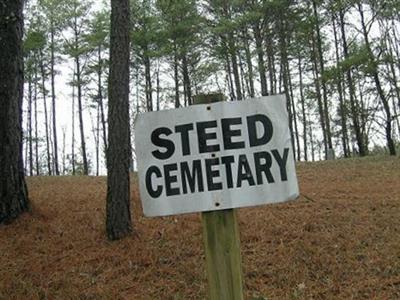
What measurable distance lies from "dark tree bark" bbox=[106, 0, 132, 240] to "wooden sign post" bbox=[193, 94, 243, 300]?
182 inches

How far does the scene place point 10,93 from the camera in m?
7.06

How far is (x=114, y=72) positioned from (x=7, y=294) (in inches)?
140

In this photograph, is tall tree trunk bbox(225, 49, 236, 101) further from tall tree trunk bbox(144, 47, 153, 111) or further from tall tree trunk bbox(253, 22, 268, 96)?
tall tree trunk bbox(144, 47, 153, 111)

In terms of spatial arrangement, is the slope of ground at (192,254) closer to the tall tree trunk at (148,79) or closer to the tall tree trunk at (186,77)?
the tall tree trunk at (186,77)

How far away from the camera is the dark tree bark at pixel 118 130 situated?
632 cm

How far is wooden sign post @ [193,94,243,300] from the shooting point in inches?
71.4

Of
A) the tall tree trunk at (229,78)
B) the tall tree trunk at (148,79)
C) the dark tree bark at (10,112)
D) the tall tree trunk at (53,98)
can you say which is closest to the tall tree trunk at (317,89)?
the tall tree trunk at (229,78)

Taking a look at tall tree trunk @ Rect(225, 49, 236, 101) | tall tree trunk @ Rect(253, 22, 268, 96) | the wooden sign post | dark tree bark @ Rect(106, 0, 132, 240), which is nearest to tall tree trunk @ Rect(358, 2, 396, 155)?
tall tree trunk @ Rect(253, 22, 268, 96)

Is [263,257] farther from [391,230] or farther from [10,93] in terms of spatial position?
[10,93]

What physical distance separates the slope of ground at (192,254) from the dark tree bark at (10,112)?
0.45 metres

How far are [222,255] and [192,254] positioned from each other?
13.2ft

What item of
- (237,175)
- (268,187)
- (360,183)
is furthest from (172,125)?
(360,183)

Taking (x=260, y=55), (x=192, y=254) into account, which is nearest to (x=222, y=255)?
(x=192, y=254)

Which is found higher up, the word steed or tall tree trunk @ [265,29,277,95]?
tall tree trunk @ [265,29,277,95]
